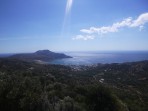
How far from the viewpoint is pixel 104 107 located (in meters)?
23.5

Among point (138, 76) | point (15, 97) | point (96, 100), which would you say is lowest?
point (138, 76)

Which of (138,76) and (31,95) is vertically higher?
(31,95)

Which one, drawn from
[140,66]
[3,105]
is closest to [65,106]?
[3,105]

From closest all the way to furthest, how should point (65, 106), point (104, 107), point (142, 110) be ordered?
point (65, 106)
point (104, 107)
point (142, 110)

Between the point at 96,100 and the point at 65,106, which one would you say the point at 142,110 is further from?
the point at 65,106

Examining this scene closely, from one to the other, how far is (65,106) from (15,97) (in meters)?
5.17

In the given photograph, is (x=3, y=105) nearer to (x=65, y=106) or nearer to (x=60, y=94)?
(x=65, y=106)

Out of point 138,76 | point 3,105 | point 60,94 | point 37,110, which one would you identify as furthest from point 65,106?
point 138,76

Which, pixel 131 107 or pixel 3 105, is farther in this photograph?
pixel 131 107

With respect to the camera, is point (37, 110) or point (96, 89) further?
point (96, 89)

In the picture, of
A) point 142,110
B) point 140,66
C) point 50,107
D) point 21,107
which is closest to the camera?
point 21,107

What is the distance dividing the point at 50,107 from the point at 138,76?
81.6 m

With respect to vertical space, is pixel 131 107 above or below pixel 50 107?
below

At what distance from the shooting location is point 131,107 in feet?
109
